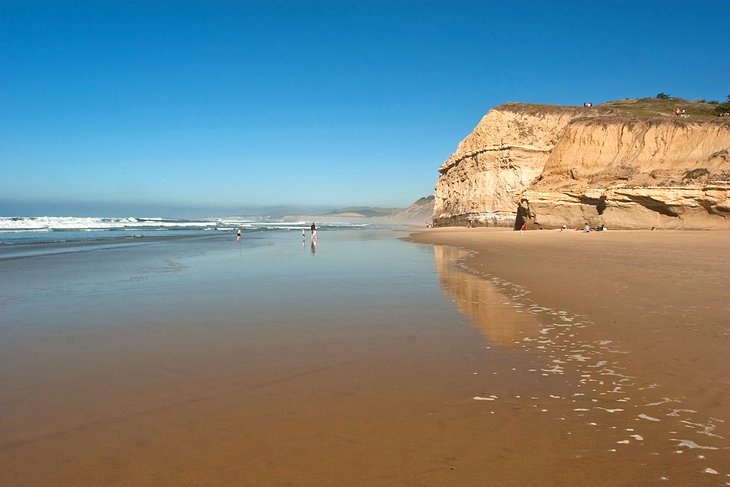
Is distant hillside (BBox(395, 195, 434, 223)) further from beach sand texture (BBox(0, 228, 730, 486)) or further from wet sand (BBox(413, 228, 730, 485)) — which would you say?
beach sand texture (BBox(0, 228, 730, 486))

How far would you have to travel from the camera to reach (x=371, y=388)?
181 inches

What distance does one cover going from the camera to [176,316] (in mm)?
8070

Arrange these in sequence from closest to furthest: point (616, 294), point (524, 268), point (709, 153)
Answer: point (616, 294)
point (524, 268)
point (709, 153)

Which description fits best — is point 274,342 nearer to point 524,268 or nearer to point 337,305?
point 337,305

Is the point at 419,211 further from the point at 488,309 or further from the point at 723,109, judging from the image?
the point at 488,309

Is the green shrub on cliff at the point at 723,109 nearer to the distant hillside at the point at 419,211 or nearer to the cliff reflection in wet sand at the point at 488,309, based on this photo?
the cliff reflection in wet sand at the point at 488,309

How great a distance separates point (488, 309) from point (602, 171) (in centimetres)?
3154

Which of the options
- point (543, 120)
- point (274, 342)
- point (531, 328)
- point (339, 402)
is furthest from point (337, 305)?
point (543, 120)

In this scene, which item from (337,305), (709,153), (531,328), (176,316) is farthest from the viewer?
(709,153)

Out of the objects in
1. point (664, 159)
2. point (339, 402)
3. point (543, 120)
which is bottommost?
point (339, 402)

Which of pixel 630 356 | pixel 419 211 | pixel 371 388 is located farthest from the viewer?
pixel 419 211

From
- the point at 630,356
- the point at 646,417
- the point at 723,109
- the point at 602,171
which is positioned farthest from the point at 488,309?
the point at 723,109

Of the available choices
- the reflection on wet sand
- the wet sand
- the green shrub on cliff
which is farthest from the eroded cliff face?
the reflection on wet sand

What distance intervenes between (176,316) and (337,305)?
2735 millimetres
